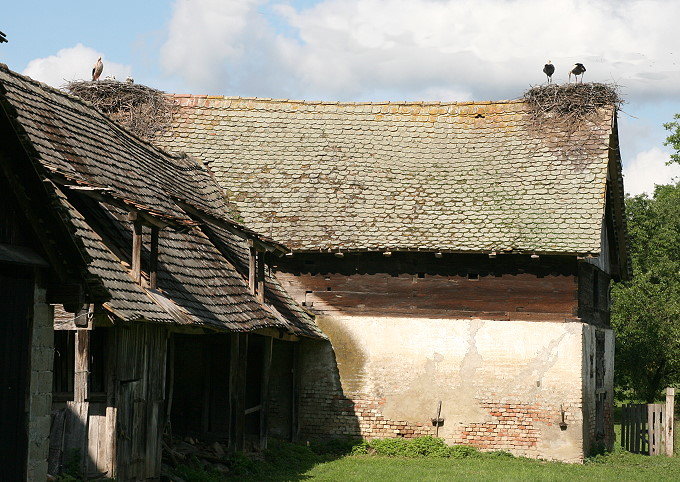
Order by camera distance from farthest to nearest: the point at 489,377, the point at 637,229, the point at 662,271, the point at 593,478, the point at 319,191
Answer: the point at 637,229 → the point at 662,271 → the point at 319,191 → the point at 489,377 → the point at 593,478

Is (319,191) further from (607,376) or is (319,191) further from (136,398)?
(136,398)

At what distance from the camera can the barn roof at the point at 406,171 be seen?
21062mm

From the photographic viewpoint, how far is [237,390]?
16.9m

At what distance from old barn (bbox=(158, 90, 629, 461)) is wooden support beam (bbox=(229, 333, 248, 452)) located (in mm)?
4343

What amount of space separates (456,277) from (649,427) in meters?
6.91

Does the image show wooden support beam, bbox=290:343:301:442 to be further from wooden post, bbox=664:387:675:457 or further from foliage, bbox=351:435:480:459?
wooden post, bbox=664:387:675:457

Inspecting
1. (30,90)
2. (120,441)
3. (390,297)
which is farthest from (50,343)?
(390,297)

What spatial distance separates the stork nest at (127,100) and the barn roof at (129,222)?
480 centimetres

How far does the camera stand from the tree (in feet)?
106

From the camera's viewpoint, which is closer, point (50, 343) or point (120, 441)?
point (50, 343)

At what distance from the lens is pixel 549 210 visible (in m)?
21.2

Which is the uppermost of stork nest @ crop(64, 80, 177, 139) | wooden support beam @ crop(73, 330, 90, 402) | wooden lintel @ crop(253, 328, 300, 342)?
stork nest @ crop(64, 80, 177, 139)

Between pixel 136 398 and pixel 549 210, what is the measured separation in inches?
453

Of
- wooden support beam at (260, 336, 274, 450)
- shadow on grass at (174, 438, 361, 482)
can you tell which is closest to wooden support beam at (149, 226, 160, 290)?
shadow on grass at (174, 438, 361, 482)
